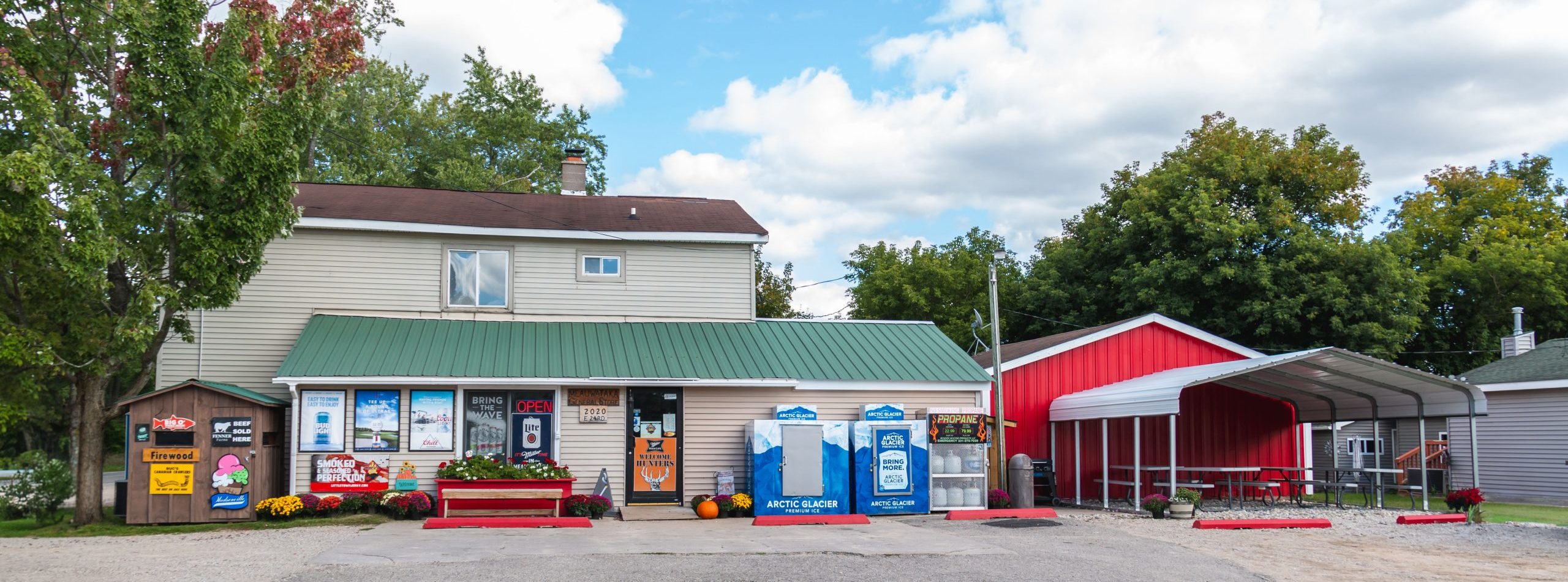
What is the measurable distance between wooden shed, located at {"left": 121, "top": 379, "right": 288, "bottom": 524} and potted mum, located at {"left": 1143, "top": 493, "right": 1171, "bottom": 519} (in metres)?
13.3

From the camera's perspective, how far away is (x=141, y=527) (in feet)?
48.9

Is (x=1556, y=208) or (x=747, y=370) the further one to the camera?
(x=1556, y=208)

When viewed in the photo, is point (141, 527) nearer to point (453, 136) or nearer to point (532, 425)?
point (532, 425)

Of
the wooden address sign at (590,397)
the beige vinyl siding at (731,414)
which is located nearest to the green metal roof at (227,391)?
the wooden address sign at (590,397)

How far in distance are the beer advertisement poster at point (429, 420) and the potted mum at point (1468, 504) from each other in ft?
51.3

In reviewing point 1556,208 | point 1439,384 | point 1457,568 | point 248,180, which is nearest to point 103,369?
A: point 248,180

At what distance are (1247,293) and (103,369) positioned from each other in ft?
87.3

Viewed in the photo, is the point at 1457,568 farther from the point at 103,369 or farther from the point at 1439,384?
the point at 103,369

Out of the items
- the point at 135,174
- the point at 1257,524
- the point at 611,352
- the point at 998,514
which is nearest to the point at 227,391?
the point at 135,174

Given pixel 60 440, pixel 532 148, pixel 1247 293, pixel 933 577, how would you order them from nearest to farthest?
pixel 933 577 < pixel 1247 293 < pixel 532 148 < pixel 60 440

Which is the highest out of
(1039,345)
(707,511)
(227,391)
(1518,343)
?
(1518,343)

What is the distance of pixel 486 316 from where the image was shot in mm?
18922

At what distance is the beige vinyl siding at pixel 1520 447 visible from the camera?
2280cm

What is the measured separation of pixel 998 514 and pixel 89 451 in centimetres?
1311
